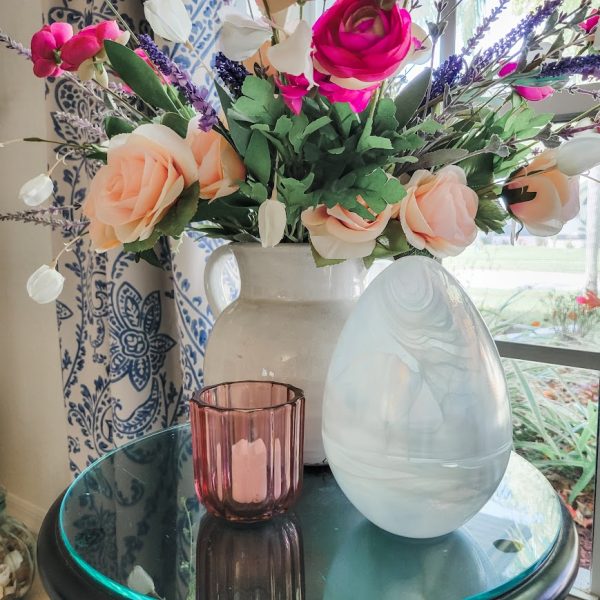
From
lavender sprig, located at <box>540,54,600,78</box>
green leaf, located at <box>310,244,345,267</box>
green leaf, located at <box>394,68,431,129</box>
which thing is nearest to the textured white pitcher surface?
green leaf, located at <box>310,244,345,267</box>

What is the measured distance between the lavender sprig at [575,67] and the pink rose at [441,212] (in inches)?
4.2

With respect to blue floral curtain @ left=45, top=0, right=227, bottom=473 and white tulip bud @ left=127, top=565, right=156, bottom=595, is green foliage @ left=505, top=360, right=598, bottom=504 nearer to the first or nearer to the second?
blue floral curtain @ left=45, top=0, right=227, bottom=473

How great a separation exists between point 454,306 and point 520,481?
28 cm

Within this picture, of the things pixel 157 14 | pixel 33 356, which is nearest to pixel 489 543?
pixel 157 14

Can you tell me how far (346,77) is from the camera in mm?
413

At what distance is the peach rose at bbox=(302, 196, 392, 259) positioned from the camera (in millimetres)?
523

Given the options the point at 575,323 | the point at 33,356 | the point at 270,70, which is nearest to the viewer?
the point at 270,70

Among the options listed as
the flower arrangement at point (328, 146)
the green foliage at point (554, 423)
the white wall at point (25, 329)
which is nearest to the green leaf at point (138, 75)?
the flower arrangement at point (328, 146)

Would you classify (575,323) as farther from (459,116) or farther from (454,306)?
(454,306)

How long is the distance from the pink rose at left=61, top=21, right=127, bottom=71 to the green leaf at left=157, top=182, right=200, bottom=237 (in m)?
0.17

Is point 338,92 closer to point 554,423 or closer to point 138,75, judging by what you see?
point 138,75

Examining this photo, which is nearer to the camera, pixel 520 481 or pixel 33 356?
pixel 520 481

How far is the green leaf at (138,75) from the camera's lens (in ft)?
1.74

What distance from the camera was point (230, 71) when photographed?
55cm
